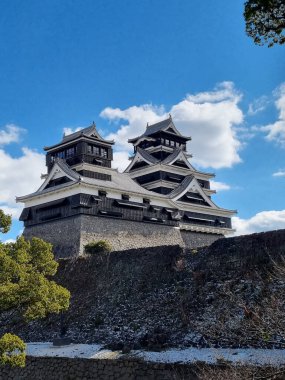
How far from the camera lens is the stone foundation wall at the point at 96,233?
30.0 metres

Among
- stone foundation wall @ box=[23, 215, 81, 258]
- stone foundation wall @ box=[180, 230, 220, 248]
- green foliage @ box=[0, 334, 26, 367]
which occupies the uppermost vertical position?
stone foundation wall @ box=[180, 230, 220, 248]

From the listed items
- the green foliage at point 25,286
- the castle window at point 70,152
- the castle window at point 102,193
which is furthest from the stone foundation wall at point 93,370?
the castle window at point 70,152

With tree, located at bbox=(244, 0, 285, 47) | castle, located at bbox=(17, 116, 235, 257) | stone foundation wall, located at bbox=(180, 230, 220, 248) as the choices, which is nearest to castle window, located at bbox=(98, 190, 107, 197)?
castle, located at bbox=(17, 116, 235, 257)

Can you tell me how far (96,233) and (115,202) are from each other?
295cm

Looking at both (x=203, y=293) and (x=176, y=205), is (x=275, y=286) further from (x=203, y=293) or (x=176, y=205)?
(x=176, y=205)

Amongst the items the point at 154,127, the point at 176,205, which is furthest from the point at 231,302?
the point at 154,127

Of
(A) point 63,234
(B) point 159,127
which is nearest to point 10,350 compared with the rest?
(A) point 63,234

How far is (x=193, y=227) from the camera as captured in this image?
38.2 m

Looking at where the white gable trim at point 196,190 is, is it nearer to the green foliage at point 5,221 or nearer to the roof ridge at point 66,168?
the roof ridge at point 66,168

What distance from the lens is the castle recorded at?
1217 inches

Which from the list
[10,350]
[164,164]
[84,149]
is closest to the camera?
[10,350]

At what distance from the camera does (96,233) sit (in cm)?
3067

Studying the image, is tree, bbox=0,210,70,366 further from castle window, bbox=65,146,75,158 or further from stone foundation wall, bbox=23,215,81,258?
castle window, bbox=65,146,75,158

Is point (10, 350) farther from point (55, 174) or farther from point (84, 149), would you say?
point (84, 149)
